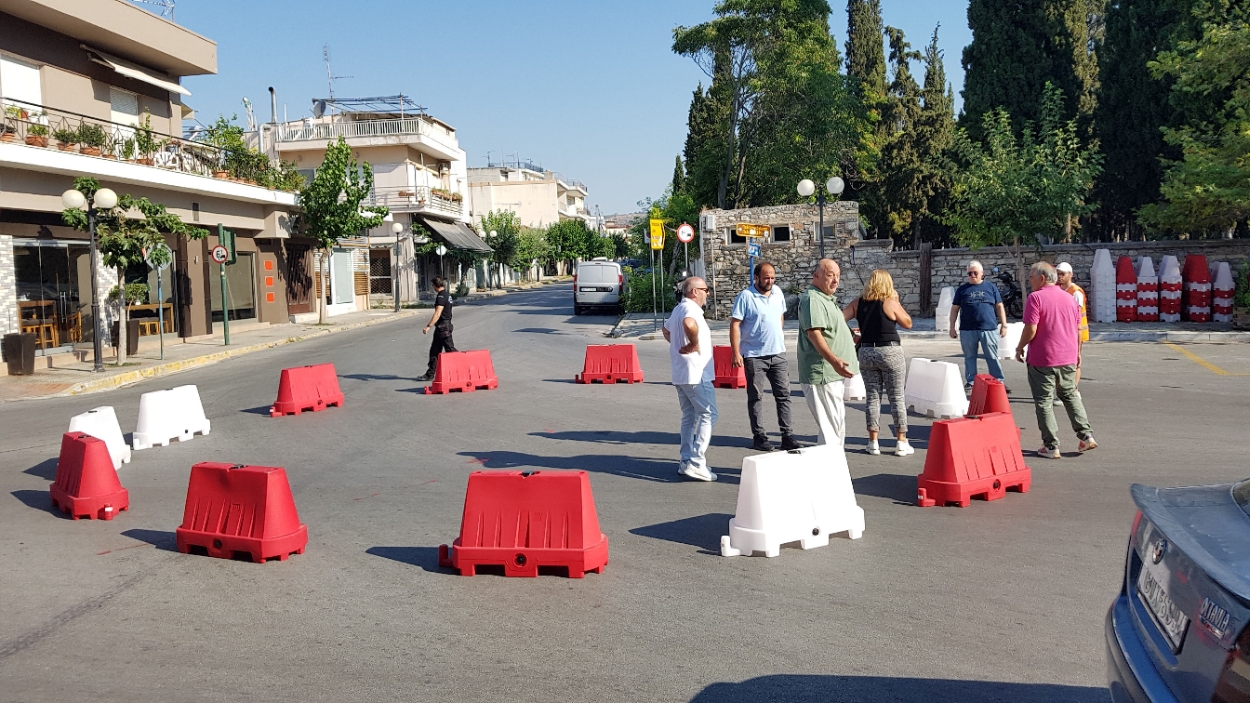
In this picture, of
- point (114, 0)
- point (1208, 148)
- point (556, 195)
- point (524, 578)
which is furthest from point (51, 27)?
point (556, 195)

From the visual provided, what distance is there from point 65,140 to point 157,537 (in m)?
17.4

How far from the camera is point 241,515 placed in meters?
6.44

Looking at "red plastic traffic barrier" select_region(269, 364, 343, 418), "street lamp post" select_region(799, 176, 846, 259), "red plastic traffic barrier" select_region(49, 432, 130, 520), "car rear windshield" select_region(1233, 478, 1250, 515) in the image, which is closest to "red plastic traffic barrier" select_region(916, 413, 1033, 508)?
"car rear windshield" select_region(1233, 478, 1250, 515)

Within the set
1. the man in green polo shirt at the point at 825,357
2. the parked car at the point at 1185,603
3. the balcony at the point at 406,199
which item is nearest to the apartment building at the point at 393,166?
the balcony at the point at 406,199

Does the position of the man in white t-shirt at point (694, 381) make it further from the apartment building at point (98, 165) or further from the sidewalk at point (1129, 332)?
the apartment building at point (98, 165)

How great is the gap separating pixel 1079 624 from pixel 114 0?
26.3 meters

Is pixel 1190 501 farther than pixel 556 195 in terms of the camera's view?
No

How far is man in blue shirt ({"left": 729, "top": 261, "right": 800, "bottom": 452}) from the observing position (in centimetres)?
912

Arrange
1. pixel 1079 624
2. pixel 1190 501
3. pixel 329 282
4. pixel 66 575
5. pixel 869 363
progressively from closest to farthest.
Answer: pixel 1190 501
pixel 1079 624
pixel 66 575
pixel 869 363
pixel 329 282

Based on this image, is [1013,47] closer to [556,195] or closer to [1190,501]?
[1190,501]

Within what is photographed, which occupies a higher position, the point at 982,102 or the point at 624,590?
the point at 982,102

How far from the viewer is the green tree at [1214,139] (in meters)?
21.0

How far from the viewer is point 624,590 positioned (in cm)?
555

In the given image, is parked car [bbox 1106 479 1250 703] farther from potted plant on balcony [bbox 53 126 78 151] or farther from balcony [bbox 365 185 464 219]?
balcony [bbox 365 185 464 219]
